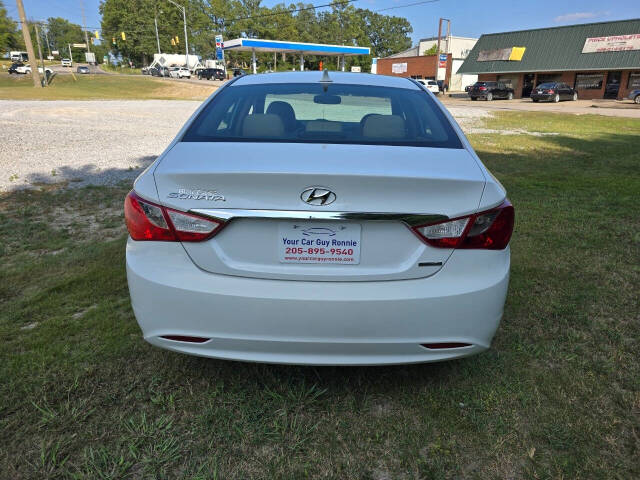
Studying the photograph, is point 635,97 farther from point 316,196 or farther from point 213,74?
point 213,74

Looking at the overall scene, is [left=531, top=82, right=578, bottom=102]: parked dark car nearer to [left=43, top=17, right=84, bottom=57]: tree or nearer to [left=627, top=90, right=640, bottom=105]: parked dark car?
[left=627, top=90, right=640, bottom=105]: parked dark car

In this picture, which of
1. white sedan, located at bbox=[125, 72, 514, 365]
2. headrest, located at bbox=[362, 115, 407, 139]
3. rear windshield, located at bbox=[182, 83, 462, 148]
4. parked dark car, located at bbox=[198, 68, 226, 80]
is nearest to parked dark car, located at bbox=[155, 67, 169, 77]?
parked dark car, located at bbox=[198, 68, 226, 80]

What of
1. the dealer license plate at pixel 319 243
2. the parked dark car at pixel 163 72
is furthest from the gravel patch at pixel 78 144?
the parked dark car at pixel 163 72

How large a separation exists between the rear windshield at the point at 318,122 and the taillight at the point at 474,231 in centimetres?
55

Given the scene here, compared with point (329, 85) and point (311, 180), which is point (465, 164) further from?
point (329, 85)

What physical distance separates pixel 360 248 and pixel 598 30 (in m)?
48.0

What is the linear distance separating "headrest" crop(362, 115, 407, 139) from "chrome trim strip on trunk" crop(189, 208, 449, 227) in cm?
76

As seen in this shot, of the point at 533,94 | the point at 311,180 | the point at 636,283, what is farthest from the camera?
the point at 533,94

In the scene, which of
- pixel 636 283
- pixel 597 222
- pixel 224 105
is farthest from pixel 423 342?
pixel 597 222

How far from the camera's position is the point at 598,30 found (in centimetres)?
4000

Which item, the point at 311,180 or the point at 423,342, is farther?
the point at 423,342

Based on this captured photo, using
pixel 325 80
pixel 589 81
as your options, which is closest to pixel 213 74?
pixel 589 81

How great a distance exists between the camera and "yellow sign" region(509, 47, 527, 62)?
143 ft

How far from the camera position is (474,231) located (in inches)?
78.6
